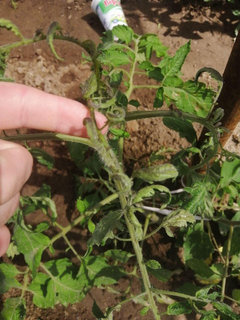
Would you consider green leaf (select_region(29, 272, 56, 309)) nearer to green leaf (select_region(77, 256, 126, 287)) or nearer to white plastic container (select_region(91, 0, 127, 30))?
green leaf (select_region(77, 256, 126, 287))

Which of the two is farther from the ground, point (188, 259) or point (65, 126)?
point (65, 126)

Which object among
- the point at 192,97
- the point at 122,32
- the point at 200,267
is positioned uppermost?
the point at 122,32

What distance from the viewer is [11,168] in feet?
3.08

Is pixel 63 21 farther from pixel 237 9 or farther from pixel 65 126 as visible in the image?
pixel 65 126

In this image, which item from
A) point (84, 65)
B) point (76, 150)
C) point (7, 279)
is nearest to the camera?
point (7, 279)

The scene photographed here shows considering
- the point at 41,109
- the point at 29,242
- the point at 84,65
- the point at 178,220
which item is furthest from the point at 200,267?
the point at 84,65

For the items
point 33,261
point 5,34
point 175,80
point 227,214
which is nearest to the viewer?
point 175,80

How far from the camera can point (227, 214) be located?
193 centimetres

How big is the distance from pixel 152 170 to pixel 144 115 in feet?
0.57

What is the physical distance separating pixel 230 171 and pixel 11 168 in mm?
876

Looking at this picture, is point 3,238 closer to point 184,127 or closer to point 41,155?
point 41,155

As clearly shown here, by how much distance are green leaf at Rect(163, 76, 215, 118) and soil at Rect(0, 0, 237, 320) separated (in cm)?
89

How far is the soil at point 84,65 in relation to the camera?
6.27 feet

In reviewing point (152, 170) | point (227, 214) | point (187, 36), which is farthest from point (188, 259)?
point (187, 36)
